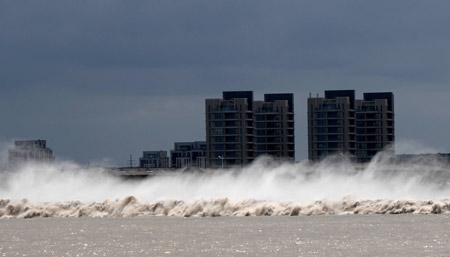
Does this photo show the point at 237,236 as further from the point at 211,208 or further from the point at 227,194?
the point at 227,194

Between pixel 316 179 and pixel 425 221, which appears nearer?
pixel 425 221

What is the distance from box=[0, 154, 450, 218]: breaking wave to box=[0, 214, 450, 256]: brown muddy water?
4679 millimetres

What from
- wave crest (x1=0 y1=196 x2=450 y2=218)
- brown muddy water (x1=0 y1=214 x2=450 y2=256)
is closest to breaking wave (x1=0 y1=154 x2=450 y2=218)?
wave crest (x1=0 y1=196 x2=450 y2=218)

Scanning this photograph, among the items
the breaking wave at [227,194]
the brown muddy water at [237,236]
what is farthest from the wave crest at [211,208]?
the brown muddy water at [237,236]

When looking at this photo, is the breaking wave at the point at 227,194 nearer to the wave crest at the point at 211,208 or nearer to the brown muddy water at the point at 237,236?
the wave crest at the point at 211,208

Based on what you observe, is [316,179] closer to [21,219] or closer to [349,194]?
[349,194]

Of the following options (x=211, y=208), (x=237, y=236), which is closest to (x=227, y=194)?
(x=211, y=208)

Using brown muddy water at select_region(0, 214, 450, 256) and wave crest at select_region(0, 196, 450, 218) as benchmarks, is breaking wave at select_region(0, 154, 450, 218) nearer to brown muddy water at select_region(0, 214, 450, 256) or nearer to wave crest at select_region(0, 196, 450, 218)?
wave crest at select_region(0, 196, 450, 218)

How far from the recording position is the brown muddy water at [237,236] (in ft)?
140

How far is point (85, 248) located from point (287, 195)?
3901 centimetres

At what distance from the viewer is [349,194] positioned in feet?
259

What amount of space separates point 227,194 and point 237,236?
118ft

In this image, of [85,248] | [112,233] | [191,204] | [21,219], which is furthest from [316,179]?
[85,248]

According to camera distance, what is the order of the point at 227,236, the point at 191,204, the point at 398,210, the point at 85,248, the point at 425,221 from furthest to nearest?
1. the point at 191,204
2. the point at 398,210
3. the point at 425,221
4. the point at 227,236
5. the point at 85,248
